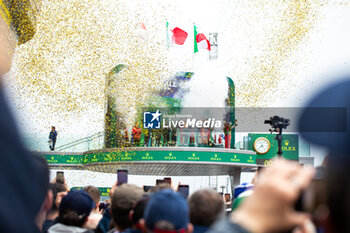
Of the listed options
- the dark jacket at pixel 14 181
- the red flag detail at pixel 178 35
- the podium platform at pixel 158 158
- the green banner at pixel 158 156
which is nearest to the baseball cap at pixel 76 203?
the dark jacket at pixel 14 181

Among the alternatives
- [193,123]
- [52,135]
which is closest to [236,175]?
[193,123]

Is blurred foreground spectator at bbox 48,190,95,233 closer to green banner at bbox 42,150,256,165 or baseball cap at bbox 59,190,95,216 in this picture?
baseball cap at bbox 59,190,95,216

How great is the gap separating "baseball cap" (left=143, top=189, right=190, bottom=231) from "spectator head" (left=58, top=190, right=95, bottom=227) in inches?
78.6

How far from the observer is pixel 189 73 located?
4022cm

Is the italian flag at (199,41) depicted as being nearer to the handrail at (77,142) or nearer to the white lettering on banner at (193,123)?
the white lettering on banner at (193,123)

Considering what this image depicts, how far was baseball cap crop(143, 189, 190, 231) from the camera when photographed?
2.58 metres

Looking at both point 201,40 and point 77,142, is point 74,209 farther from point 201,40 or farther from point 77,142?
point 201,40

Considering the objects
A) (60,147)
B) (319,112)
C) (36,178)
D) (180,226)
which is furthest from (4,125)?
(60,147)

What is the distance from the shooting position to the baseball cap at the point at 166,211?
8.47 ft

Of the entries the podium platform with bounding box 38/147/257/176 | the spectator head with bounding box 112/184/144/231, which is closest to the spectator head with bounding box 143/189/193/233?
the spectator head with bounding box 112/184/144/231

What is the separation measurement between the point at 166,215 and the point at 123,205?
69.0 inches

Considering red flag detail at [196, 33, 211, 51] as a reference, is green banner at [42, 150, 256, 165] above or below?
below

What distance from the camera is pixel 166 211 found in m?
2.61

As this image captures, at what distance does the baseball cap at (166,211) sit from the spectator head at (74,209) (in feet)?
6.55
